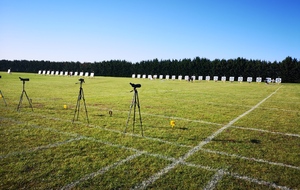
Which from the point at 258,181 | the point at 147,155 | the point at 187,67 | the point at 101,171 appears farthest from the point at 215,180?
the point at 187,67

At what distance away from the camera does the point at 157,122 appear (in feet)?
25.5

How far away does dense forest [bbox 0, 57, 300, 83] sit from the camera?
176 feet

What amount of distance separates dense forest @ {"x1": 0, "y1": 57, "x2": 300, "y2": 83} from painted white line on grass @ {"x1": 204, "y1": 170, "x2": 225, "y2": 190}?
59733 mm

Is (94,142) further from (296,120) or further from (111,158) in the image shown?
(296,120)

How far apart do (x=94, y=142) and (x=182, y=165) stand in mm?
2538

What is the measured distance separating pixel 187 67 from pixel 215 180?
63.4 m

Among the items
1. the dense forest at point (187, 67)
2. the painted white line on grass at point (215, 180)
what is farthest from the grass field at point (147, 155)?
the dense forest at point (187, 67)

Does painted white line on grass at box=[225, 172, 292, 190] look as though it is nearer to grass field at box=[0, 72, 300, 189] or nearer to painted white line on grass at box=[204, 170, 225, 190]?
grass field at box=[0, 72, 300, 189]

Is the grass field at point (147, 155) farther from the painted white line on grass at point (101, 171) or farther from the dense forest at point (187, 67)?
the dense forest at point (187, 67)

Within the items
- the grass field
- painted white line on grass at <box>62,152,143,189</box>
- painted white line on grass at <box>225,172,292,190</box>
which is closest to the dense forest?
the grass field

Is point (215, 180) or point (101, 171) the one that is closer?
point (215, 180)

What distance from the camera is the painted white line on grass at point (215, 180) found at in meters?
3.48

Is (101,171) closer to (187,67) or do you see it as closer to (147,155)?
(147,155)

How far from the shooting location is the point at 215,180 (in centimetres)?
369
